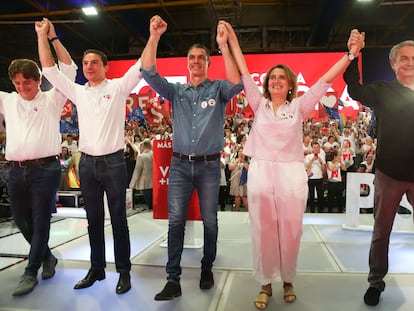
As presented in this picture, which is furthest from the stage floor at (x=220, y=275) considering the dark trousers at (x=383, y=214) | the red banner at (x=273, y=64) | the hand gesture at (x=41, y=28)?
the red banner at (x=273, y=64)

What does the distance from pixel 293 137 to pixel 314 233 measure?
264 centimetres

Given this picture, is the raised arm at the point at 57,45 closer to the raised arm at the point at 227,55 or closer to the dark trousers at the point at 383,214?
→ the raised arm at the point at 227,55

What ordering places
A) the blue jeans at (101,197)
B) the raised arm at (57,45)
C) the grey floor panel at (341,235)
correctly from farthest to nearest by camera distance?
the grey floor panel at (341,235) < the raised arm at (57,45) < the blue jeans at (101,197)

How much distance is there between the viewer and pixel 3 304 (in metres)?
2.48

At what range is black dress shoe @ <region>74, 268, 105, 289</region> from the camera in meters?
2.72

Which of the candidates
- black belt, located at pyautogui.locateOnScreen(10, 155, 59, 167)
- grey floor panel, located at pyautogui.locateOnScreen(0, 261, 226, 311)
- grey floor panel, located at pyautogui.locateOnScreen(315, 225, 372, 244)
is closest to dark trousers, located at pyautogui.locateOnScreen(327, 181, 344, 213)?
grey floor panel, located at pyautogui.locateOnScreen(315, 225, 372, 244)

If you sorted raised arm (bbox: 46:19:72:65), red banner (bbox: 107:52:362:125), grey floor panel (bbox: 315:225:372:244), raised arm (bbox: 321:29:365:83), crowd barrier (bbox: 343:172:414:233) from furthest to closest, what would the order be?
red banner (bbox: 107:52:362:125)
crowd barrier (bbox: 343:172:414:233)
grey floor panel (bbox: 315:225:372:244)
raised arm (bbox: 46:19:72:65)
raised arm (bbox: 321:29:365:83)

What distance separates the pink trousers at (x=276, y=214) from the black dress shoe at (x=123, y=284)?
3.11 ft

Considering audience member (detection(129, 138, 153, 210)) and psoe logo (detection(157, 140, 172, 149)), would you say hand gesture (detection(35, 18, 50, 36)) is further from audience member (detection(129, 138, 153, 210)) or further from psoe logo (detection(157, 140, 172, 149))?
audience member (detection(129, 138, 153, 210))

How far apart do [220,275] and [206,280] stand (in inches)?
12.7

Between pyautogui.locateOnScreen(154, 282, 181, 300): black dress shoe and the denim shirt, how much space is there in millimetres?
950

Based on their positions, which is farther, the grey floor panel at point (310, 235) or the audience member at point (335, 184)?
the audience member at point (335, 184)

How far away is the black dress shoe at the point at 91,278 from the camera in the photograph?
272 cm

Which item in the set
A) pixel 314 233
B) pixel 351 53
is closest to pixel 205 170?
pixel 351 53
